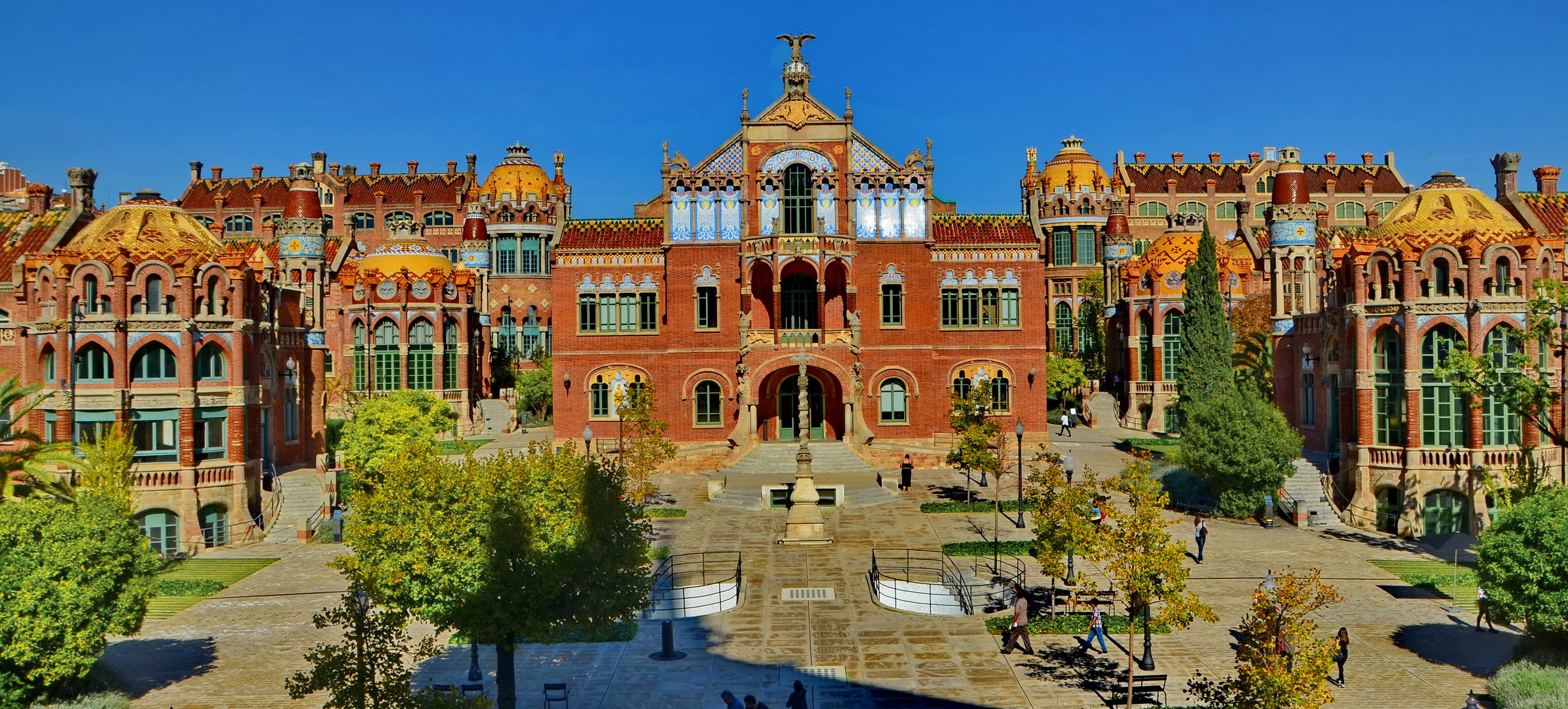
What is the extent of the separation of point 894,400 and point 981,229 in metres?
9.28

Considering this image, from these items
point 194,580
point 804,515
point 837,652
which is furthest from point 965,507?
point 194,580

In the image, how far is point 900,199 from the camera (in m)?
55.4

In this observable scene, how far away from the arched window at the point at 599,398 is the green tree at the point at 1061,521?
3215cm

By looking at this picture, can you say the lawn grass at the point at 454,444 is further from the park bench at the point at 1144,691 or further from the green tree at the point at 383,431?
the park bench at the point at 1144,691

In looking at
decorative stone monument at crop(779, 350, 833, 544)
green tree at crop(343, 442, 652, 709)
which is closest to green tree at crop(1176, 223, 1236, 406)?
decorative stone monument at crop(779, 350, 833, 544)

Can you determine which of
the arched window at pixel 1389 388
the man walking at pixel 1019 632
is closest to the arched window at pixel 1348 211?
the arched window at pixel 1389 388

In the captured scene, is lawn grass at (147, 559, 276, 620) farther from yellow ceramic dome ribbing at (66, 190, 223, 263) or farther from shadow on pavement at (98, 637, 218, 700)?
yellow ceramic dome ribbing at (66, 190, 223, 263)

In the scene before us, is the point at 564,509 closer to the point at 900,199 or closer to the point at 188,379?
the point at 188,379

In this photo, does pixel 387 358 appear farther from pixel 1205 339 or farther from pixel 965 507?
pixel 1205 339

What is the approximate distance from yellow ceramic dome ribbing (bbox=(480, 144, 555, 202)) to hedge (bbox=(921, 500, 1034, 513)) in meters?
59.2

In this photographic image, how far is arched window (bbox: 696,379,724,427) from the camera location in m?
55.1

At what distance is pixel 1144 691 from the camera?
71.0 ft

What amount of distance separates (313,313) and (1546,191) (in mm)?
65257

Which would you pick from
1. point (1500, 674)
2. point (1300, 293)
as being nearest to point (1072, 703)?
point (1500, 674)
